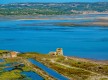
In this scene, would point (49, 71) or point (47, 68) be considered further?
point (47, 68)

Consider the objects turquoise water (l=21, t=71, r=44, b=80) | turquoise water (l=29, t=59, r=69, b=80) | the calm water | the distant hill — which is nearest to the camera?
turquoise water (l=21, t=71, r=44, b=80)

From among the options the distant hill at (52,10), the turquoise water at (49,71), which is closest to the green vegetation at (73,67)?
the turquoise water at (49,71)

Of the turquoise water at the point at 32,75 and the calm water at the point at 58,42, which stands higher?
the turquoise water at the point at 32,75

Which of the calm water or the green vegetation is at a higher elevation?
the green vegetation

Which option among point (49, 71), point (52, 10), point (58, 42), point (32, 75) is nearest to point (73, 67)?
point (49, 71)

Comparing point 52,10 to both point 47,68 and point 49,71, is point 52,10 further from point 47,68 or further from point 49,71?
point 49,71

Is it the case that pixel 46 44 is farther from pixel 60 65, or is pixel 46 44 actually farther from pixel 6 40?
pixel 60 65

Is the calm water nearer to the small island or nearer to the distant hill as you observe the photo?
the small island

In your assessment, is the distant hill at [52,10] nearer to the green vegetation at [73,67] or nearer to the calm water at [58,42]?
the calm water at [58,42]

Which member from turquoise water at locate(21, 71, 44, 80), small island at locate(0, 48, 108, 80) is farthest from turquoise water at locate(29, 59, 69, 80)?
turquoise water at locate(21, 71, 44, 80)
